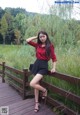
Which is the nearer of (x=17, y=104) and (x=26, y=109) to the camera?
(x=26, y=109)

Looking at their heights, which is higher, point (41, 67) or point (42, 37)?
point (42, 37)

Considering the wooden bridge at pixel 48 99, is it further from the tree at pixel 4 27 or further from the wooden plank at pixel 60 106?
the tree at pixel 4 27

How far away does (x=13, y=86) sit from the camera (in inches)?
294

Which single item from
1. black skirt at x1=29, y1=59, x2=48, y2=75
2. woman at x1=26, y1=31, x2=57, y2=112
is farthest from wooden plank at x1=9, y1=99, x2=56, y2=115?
black skirt at x1=29, y1=59, x2=48, y2=75

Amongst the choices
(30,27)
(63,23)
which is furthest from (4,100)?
(30,27)

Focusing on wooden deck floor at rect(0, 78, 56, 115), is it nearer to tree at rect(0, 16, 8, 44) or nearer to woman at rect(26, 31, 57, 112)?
woman at rect(26, 31, 57, 112)

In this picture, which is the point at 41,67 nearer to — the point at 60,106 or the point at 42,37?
the point at 42,37

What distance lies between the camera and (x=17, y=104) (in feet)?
17.8

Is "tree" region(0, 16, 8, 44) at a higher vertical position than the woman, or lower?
higher

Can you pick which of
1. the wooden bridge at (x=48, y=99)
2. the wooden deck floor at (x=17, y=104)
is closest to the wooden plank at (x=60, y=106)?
the wooden bridge at (x=48, y=99)

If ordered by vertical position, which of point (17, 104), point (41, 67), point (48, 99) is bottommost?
→ point (17, 104)

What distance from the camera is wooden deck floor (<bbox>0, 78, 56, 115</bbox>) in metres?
4.80

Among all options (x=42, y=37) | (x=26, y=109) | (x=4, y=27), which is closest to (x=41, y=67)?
(x=42, y=37)

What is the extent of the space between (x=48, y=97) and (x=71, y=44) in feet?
Answer: 16.6
